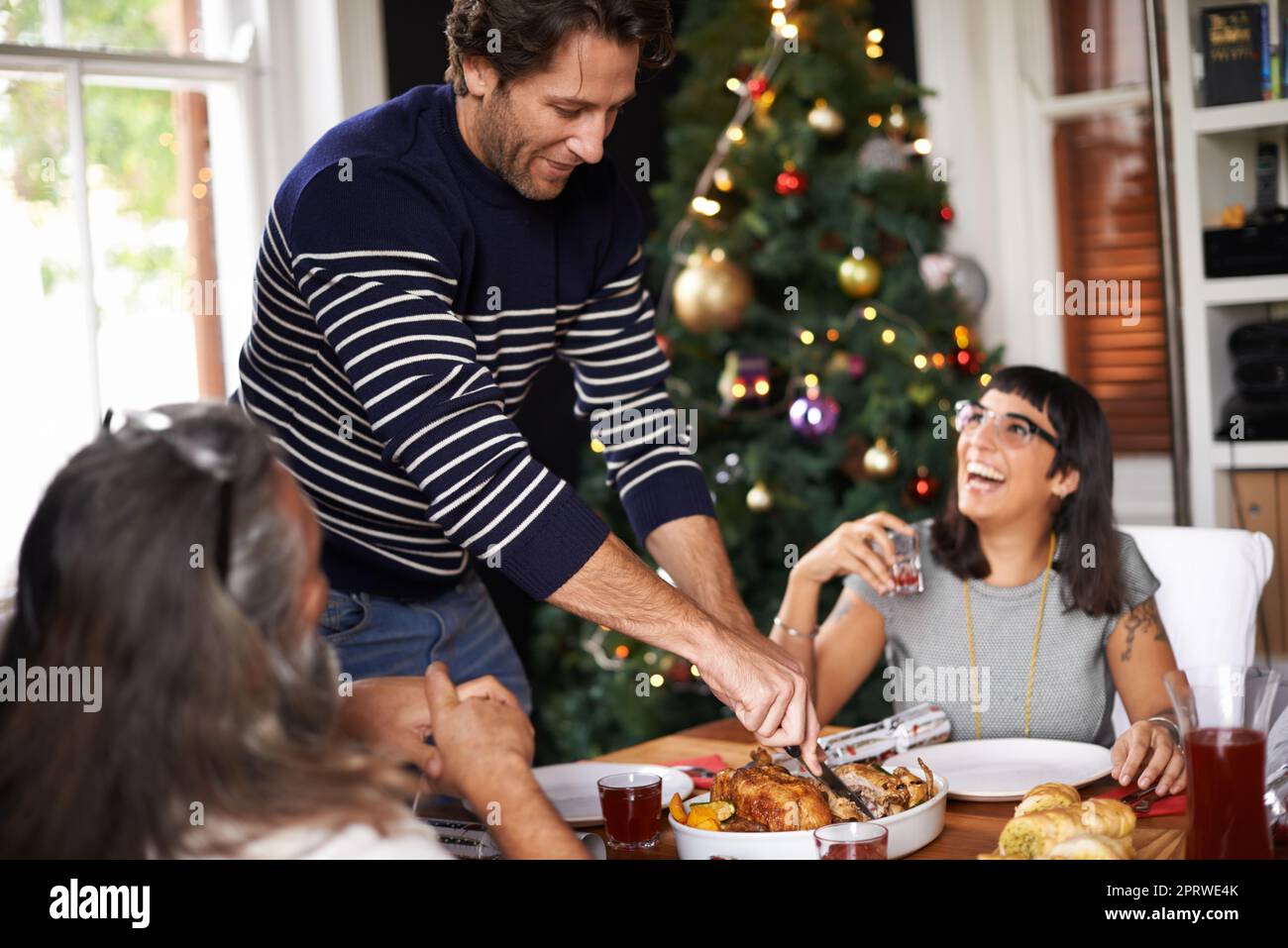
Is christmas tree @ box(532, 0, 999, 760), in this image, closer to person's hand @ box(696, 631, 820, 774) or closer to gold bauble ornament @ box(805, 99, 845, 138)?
gold bauble ornament @ box(805, 99, 845, 138)

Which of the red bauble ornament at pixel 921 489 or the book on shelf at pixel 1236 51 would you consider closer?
the book on shelf at pixel 1236 51

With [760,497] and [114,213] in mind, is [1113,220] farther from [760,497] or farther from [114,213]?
[114,213]

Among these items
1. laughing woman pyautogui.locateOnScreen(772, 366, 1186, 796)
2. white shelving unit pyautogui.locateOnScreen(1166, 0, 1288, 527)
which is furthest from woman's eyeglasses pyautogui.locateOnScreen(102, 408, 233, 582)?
white shelving unit pyautogui.locateOnScreen(1166, 0, 1288, 527)

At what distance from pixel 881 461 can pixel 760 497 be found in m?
0.32

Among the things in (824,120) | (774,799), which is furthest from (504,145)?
(824,120)

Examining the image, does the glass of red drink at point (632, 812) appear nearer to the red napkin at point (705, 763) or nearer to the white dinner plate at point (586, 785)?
the white dinner plate at point (586, 785)

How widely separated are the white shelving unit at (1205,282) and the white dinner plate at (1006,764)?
1.81 metres

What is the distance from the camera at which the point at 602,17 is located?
1536mm

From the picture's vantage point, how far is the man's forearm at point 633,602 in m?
1.39

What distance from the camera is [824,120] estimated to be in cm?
333

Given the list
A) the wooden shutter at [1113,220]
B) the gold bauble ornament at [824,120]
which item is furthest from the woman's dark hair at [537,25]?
the wooden shutter at [1113,220]
